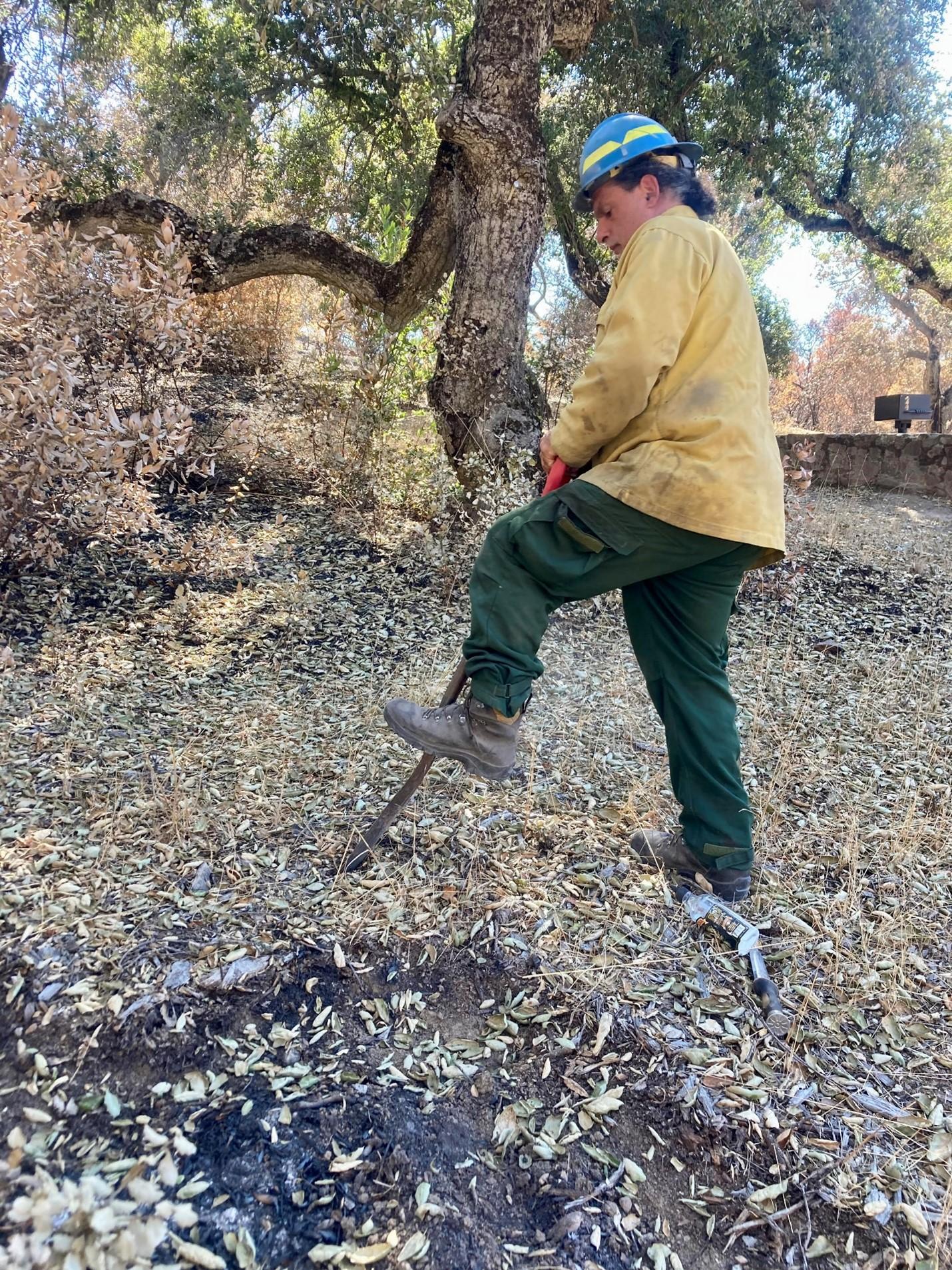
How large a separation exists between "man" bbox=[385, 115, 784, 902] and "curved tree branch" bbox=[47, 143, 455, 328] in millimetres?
4466

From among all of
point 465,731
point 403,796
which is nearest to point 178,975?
point 403,796

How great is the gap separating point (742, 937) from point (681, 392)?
5.01ft

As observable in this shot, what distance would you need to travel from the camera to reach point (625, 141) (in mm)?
2391

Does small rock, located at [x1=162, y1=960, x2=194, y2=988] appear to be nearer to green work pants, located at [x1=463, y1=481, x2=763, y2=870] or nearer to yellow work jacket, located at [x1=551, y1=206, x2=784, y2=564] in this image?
green work pants, located at [x1=463, y1=481, x2=763, y2=870]

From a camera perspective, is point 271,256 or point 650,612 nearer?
point 650,612

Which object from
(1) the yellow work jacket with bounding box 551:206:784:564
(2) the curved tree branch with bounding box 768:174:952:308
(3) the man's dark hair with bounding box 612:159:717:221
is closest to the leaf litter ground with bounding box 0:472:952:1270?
(1) the yellow work jacket with bounding box 551:206:784:564

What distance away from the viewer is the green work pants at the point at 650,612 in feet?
7.63

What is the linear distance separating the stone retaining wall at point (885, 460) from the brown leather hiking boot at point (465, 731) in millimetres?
8366

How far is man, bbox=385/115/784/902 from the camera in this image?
7.49 feet

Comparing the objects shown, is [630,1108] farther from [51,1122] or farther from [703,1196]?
[51,1122]

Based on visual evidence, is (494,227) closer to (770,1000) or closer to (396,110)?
(396,110)

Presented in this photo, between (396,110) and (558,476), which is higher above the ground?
(396,110)

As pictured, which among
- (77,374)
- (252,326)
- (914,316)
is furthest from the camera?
(914,316)

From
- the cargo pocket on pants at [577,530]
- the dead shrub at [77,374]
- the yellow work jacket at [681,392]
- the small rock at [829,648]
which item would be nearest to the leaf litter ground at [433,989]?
the dead shrub at [77,374]
